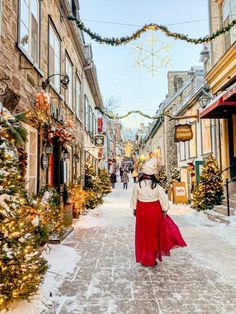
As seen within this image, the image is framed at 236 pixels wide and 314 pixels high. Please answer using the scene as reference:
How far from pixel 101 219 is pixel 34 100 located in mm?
5042

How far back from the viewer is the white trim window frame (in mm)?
5871

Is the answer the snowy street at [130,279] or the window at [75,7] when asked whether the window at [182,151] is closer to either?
the window at [75,7]

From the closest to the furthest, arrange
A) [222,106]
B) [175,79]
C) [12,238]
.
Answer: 1. [12,238]
2. [222,106]
3. [175,79]

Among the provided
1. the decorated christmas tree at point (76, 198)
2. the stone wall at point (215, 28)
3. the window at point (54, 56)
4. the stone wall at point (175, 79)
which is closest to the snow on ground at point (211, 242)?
the decorated christmas tree at point (76, 198)

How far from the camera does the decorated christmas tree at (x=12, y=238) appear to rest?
9.57ft

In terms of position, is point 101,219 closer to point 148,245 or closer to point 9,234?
point 148,245

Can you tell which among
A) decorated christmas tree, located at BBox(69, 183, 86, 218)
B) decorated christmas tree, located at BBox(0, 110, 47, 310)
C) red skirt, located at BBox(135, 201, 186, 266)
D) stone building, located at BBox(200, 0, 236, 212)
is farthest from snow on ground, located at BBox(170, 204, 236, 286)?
decorated christmas tree, located at BBox(69, 183, 86, 218)

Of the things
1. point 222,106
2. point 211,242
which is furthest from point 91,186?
point 211,242

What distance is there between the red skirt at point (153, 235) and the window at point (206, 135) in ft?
28.7

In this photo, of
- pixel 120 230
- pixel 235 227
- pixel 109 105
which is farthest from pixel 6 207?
pixel 109 105

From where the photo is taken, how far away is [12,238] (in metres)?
2.99

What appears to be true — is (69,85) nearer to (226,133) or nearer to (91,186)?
(91,186)

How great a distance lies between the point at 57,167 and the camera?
8.93 metres

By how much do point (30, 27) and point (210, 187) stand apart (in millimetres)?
7600
